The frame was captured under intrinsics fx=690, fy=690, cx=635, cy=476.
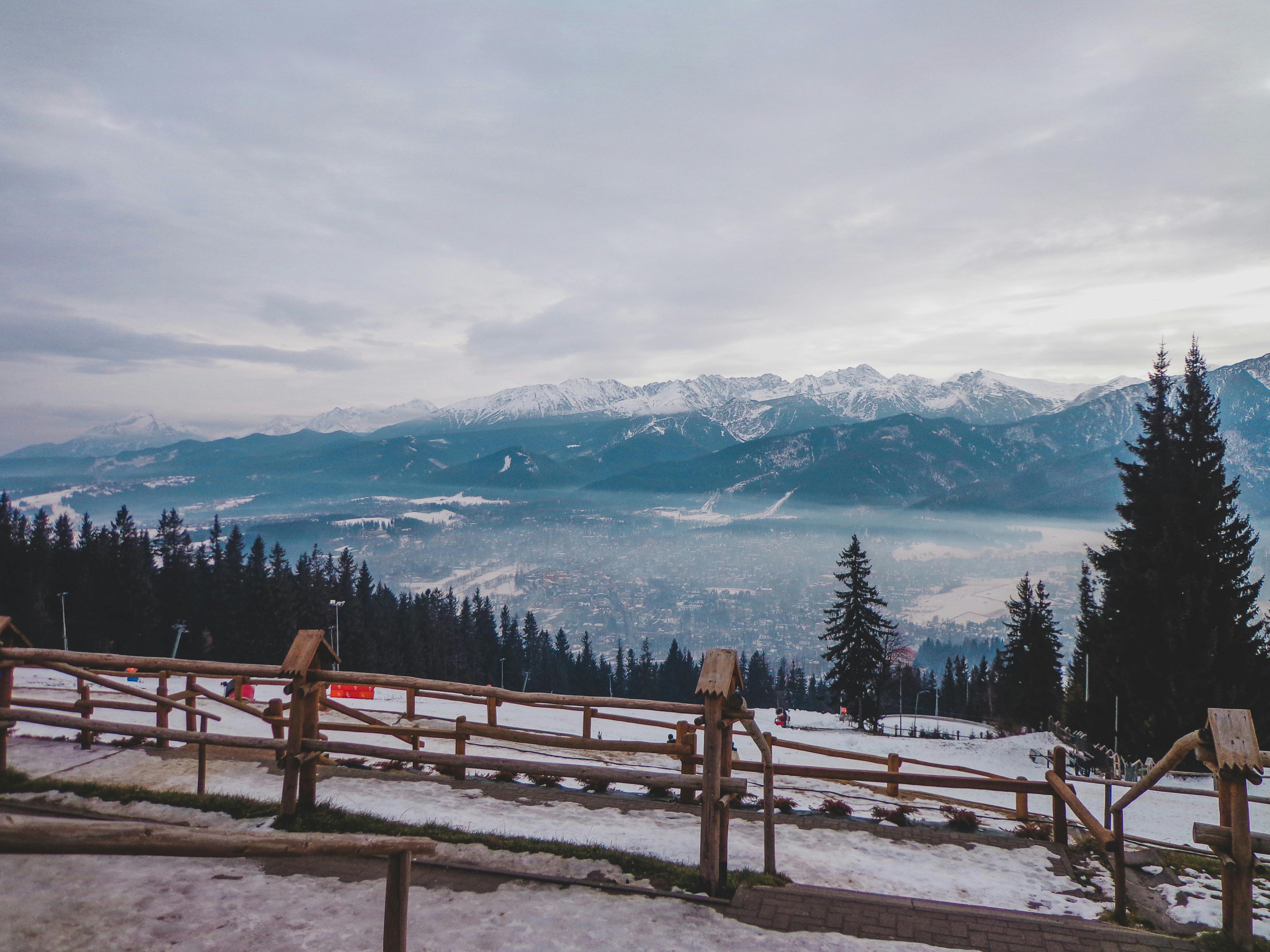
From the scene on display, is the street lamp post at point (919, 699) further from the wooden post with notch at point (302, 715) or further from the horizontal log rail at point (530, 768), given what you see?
the wooden post with notch at point (302, 715)

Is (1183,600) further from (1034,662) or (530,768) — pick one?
(1034,662)

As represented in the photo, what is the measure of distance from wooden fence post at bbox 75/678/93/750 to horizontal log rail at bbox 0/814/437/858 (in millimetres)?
8197

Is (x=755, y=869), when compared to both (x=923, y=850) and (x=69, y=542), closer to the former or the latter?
(x=923, y=850)

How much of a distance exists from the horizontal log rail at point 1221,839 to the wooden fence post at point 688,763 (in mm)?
5286

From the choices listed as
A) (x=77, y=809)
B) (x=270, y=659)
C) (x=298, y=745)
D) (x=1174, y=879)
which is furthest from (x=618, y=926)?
(x=270, y=659)

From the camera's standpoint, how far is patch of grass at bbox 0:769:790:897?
6.19 metres

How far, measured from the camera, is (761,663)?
107 meters

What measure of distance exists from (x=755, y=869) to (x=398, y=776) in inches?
200

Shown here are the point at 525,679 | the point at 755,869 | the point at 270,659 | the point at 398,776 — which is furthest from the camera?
the point at 525,679

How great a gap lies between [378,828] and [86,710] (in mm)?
4937

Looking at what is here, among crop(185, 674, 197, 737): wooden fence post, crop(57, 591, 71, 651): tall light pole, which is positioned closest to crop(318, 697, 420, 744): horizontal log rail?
crop(185, 674, 197, 737): wooden fence post

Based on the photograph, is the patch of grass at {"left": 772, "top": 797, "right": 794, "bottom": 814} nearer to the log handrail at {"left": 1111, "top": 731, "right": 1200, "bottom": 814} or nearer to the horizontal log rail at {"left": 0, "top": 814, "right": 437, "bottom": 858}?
the log handrail at {"left": 1111, "top": 731, "right": 1200, "bottom": 814}

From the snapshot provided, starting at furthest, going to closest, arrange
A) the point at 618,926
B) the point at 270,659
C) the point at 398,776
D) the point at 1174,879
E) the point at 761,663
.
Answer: the point at 761,663 → the point at 270,659 → the point at 398,776 → the point at 1174,879 → the point at 618,926

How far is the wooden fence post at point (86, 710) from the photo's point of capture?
29.0 feet
